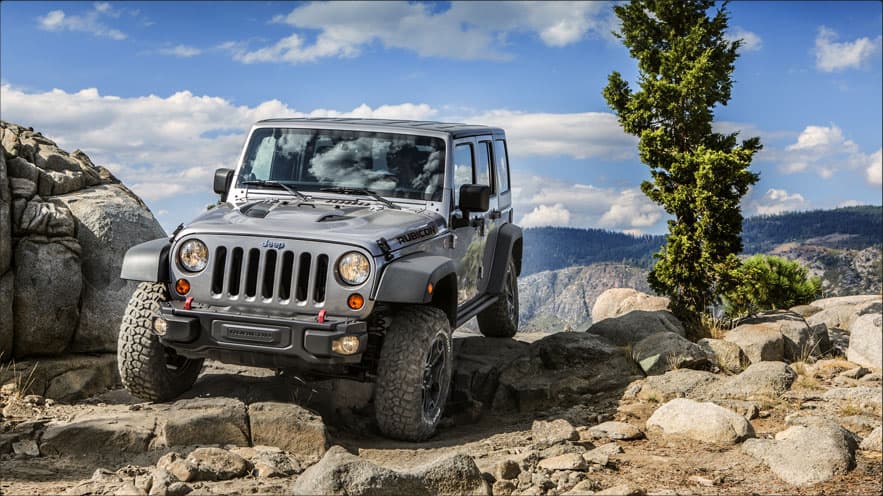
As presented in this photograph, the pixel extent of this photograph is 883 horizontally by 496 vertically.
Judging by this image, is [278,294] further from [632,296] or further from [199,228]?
[632,296]

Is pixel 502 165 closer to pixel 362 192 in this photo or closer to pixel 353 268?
pixel 362 192

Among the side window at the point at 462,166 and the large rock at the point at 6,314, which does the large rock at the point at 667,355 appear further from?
the large rock at the point at 6,314

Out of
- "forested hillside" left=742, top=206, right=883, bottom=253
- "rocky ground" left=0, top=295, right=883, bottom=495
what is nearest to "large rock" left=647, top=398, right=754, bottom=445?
"rocky ground" left=0, top=295, right=883, bottom=495

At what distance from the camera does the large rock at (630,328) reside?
11.8m

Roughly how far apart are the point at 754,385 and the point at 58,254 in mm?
8381

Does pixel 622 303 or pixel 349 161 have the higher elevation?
pixel 349 161

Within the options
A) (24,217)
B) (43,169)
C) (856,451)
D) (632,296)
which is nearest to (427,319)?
(856,451)

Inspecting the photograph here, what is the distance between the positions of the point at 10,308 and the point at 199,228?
Answer: 175 inches

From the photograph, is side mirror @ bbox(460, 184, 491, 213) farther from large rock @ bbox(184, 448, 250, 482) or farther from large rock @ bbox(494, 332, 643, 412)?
large rock @ bbox(184, 448, 250, 482)

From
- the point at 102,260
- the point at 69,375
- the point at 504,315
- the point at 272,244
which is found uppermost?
the point at 272,244

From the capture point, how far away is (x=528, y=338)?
12.7 m

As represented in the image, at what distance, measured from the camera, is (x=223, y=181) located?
361 inches

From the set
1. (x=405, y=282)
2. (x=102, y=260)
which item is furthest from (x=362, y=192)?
(x=102, y=260)

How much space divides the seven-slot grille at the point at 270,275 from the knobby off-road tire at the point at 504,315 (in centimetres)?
452
